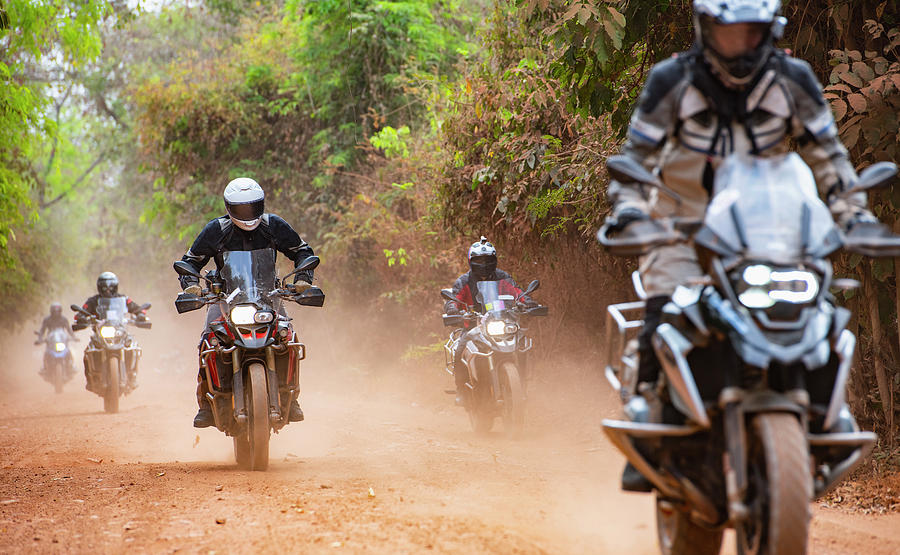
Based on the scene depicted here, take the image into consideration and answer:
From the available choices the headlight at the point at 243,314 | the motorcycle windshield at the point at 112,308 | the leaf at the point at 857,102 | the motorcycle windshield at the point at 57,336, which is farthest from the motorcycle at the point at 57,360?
the leaf at the point at 857,102

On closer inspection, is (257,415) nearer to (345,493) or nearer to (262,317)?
(262,317)

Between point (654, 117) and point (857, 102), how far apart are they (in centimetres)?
301

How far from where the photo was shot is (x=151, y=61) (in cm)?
3684

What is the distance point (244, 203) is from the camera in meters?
8.38

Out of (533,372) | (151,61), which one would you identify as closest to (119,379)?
(533,372)

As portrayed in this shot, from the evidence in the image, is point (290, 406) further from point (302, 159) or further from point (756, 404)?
point (302, 159)

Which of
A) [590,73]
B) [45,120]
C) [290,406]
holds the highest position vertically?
[45,120]

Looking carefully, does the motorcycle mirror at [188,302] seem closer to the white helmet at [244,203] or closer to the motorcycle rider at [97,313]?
the white helmet at [244,203]

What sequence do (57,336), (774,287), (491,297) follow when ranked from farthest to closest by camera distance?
(57,336) < (491,297) < (774,287)

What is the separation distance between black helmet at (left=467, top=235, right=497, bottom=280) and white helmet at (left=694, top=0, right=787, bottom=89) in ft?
26.5

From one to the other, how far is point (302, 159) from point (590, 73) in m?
19.5

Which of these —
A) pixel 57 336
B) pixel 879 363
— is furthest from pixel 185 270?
pixel 57 336

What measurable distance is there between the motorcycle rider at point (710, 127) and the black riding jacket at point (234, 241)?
4.63 metres

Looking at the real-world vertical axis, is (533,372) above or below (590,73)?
below
